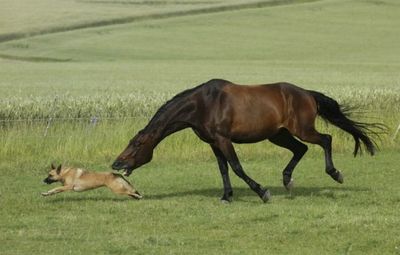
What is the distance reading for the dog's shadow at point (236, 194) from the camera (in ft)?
46.0

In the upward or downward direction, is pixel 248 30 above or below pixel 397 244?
below

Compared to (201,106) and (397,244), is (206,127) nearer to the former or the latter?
(201,106)

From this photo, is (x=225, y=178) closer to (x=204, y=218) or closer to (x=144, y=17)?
(x=204, y=218)

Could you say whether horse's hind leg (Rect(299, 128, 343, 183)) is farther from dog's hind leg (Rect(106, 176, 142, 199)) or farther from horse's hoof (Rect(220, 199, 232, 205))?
dog's hind leg (Rect(106, 176, 142, 199))

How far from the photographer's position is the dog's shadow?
14023 mm

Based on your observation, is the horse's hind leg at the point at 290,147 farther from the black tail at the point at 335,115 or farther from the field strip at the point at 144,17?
the field strip at the point at 144,17

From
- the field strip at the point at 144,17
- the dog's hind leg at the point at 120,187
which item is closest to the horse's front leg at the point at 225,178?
the dog's hind leg at the point at 120,187

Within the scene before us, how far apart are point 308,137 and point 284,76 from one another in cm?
3385

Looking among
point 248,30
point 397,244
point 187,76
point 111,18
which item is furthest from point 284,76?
point 397,244

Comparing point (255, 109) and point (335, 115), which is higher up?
point (255, 109)

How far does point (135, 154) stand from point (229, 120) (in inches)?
59.9

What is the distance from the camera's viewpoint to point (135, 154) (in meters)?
13.4

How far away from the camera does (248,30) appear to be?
71312mm

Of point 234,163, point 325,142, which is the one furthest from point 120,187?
point 325,142
